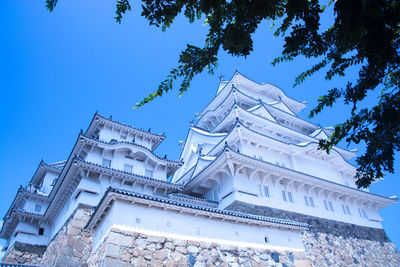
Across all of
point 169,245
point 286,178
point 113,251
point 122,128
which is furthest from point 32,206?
point 286,178

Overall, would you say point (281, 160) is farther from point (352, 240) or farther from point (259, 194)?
point (352, 240)

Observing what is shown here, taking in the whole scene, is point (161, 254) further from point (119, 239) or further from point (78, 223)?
point (78, 223)

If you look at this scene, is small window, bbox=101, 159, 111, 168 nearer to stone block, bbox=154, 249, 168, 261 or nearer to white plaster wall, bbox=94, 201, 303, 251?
white plaster wall, bbox=94, 201, 303, 251

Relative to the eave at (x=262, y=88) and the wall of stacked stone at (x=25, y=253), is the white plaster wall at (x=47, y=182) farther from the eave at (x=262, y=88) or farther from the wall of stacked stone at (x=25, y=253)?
the eave at (x=262, y=88)

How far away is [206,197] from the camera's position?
67.8ft

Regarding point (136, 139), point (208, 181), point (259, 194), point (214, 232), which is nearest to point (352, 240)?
point (259, 194)

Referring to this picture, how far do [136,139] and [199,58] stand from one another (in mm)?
19683

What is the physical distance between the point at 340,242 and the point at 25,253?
23429 mm

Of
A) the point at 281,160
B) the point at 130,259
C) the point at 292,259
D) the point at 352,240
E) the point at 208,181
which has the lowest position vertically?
the point at 130,259

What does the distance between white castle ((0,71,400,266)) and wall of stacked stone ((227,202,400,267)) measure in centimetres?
10

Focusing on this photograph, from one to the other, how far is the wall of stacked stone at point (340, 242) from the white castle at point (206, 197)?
10 centimetres

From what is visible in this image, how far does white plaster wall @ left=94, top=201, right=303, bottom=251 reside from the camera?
9.39 meters

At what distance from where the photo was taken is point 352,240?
21.2 meters

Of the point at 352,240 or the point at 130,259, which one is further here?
the point at 352,240
